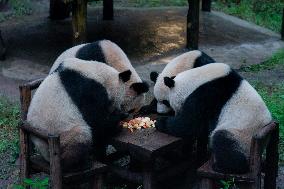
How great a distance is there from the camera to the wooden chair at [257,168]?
4.02m

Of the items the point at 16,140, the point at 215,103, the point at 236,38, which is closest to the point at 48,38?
the point at 236,38

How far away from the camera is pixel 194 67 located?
197 inches

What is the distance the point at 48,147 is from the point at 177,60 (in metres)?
1.49

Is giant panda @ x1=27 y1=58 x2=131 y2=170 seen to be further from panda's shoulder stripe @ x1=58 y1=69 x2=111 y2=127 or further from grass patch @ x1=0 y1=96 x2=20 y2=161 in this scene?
grass patch @ x1=0 y1=96 x2=20 y2=161

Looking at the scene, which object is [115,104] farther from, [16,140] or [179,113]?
[16,140]

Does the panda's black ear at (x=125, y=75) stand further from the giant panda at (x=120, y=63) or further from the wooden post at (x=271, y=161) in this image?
the wooden post at (x=271, y=161)

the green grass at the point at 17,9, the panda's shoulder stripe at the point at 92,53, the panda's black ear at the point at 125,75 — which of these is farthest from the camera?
the green grass at the point at 17,9

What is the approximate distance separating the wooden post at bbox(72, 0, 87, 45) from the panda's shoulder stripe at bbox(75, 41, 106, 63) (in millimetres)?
3440

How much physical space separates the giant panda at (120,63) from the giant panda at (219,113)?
1.39 ft

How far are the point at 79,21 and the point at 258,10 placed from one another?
931 centimetres

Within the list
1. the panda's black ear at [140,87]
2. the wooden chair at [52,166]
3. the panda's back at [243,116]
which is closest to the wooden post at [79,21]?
the wooden chair at [52,166]

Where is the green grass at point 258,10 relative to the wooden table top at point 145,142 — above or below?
below

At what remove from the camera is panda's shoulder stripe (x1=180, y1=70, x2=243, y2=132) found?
14.4 ft

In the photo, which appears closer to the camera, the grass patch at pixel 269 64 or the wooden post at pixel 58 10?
the grass patch at pixel 269 64
